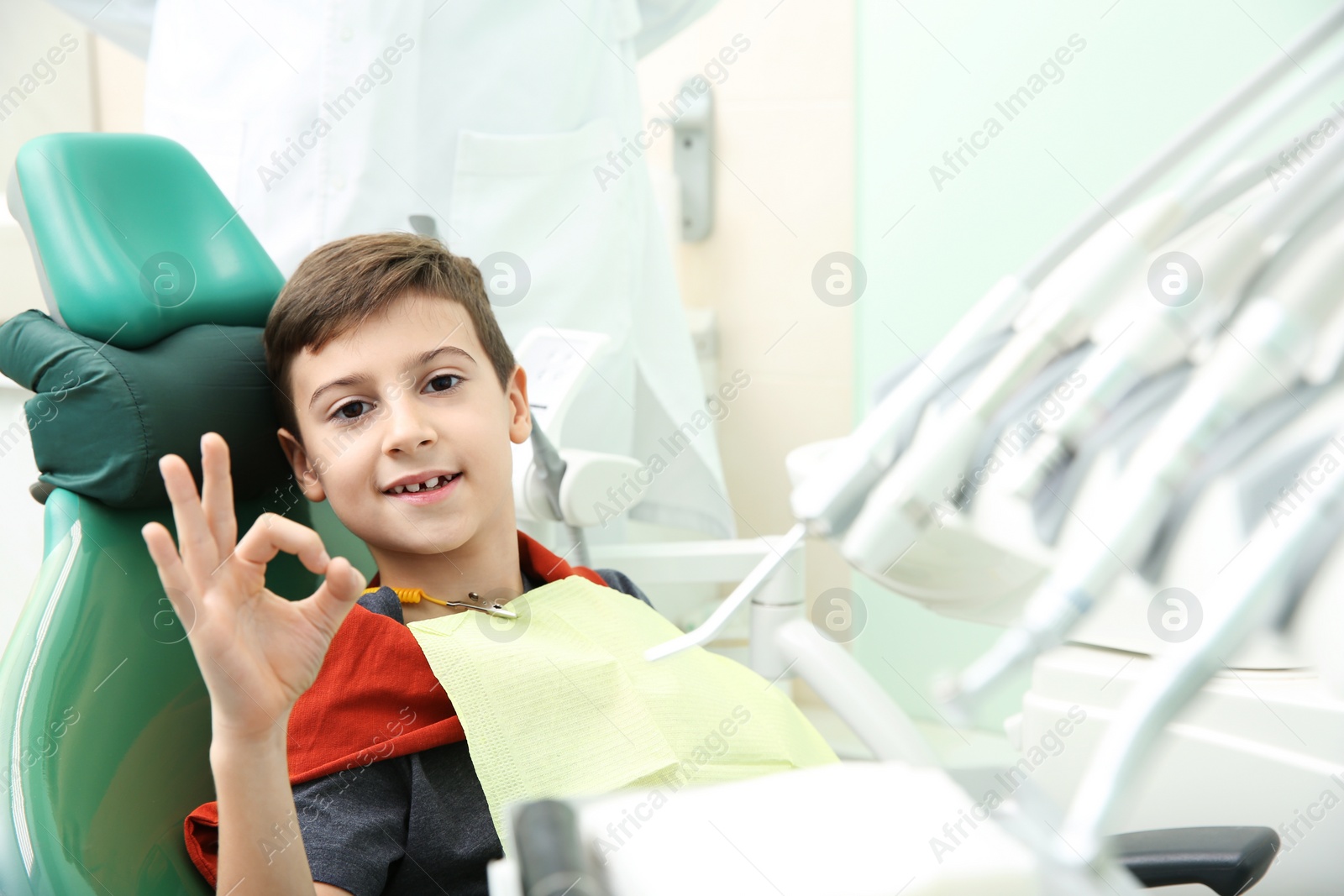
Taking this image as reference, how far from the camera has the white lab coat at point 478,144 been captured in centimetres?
125

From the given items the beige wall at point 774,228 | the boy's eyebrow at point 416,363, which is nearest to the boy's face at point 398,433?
the boy's eyebrow at point 416,363

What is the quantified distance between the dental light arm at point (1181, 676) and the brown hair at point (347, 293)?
27.0 inches

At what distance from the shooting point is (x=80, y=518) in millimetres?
772

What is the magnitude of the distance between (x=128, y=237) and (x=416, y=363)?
0.78 ft

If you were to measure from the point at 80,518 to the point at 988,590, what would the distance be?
2.13 ft

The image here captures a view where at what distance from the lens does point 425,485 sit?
0.85 metres

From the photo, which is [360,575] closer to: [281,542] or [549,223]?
[281,542]

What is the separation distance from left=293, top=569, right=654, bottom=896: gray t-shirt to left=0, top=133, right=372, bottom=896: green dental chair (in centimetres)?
12

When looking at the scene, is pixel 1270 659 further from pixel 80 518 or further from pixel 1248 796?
pixel 80 518

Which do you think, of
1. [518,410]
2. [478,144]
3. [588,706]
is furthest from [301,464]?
[478,144]

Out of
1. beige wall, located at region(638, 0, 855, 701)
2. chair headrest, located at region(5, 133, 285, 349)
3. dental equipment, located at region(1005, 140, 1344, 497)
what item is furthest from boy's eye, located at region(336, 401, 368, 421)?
beige wall, located at region(638, 0, 855, 701)

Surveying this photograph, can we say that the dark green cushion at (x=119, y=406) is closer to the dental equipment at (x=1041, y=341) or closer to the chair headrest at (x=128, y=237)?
the chair headrest at (x=128, y=237)

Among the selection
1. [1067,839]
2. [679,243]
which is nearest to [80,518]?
[1067,839]

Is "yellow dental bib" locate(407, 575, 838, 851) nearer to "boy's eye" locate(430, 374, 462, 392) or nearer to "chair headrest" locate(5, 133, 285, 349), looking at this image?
"boy's eye" locate(430, 374, 462, 392)
